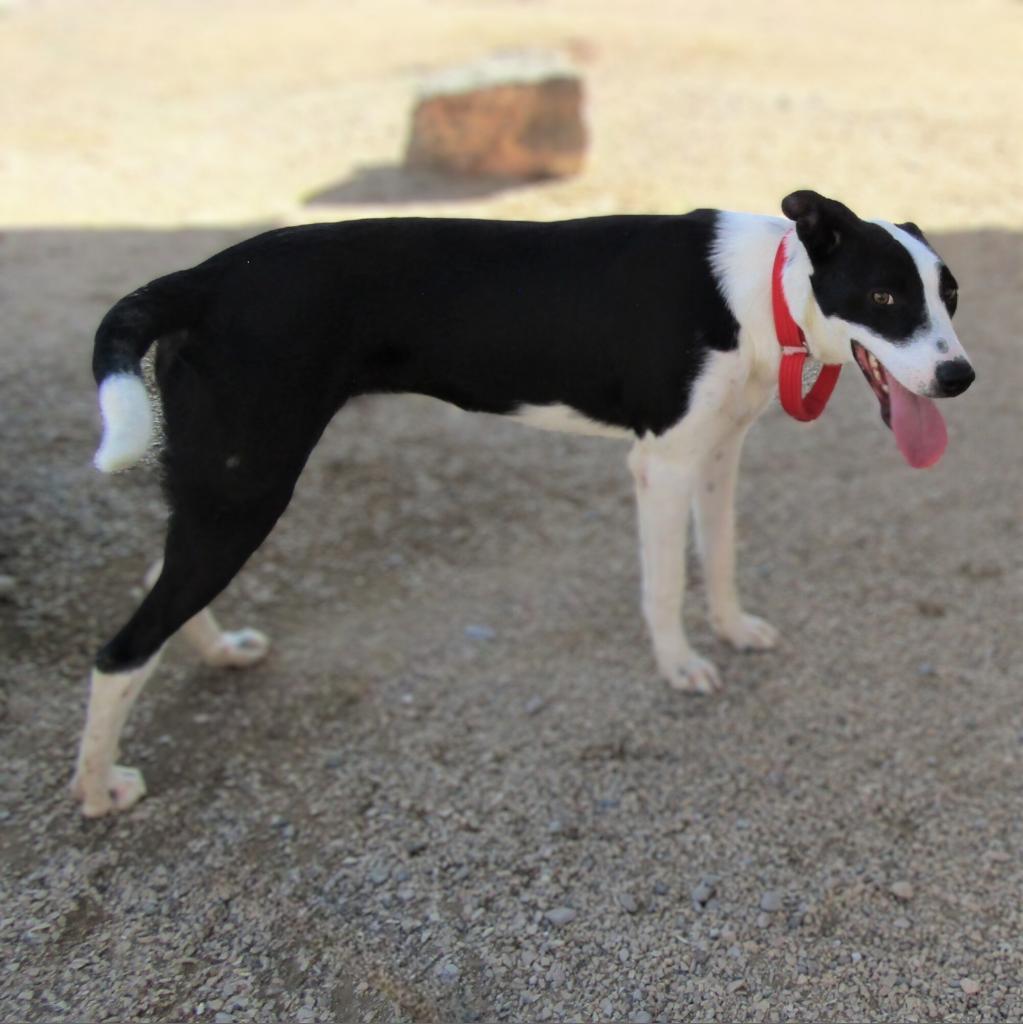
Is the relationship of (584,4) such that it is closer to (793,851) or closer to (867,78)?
(867,78)

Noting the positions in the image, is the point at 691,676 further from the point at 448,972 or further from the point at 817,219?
the point at 817,219

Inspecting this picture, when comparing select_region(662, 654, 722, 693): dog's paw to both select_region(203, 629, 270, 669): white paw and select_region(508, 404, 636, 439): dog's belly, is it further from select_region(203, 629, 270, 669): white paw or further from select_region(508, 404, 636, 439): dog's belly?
select_region(203, 629, 270, 669): white paw

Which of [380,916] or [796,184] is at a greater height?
[380,916]

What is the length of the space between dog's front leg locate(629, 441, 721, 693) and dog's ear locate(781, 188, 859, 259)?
674 millimetres

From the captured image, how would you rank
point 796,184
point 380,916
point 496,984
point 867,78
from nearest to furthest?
point 496,984, point 380,916, point 796,184, point 867,78

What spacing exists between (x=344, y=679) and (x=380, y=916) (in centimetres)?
99

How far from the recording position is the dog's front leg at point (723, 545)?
3.43 metres

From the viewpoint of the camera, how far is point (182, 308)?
2.67 metres

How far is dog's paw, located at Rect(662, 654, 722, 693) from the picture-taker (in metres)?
3.56

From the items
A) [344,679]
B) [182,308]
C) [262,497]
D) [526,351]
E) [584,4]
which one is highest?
[182,308]

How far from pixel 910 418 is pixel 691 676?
1153mm

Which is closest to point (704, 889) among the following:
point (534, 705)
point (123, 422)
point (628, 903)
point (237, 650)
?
point (628, 903)

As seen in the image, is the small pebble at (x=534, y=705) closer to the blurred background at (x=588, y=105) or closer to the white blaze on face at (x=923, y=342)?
the white blaze on face at (x=923, y=342)

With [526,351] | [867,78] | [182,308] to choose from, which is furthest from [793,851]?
[867,78]
